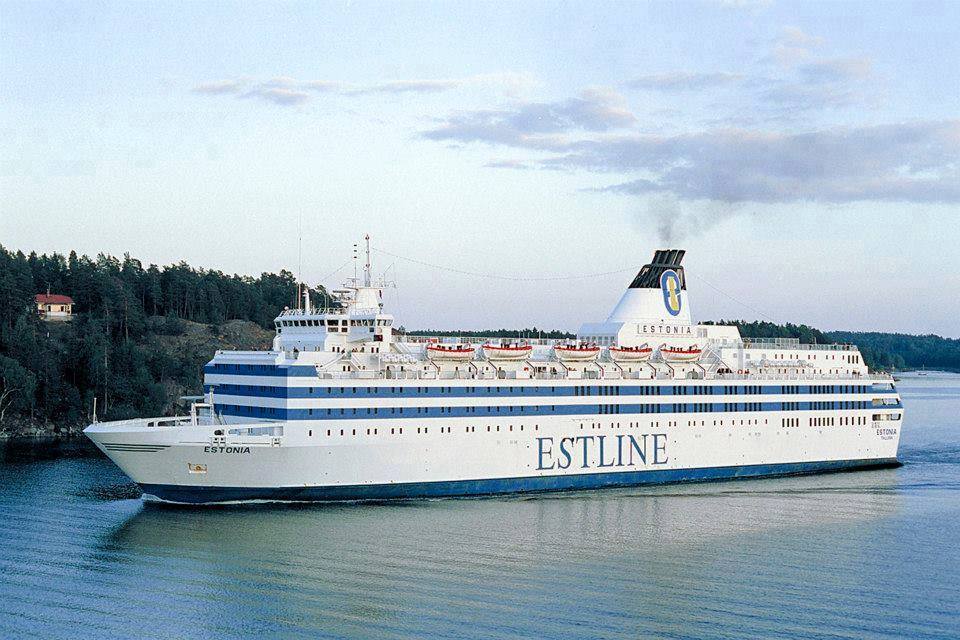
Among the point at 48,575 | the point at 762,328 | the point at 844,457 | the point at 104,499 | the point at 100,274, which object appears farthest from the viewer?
the point at 762,328

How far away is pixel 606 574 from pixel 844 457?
927 inches

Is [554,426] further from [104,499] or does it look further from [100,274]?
[100,274]

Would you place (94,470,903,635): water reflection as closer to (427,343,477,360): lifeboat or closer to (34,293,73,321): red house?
(427,343,477,360): lifeboat

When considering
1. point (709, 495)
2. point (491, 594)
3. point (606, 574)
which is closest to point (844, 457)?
point (709, 495)

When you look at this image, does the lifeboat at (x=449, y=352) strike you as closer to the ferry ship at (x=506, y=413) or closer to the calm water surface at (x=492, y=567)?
the ferry ship at (x=506, y=413)

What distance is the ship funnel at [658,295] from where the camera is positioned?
155 feet

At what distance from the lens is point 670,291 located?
158 ft

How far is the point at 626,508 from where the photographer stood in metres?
38.2

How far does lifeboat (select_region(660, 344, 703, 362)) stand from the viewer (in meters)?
44.6

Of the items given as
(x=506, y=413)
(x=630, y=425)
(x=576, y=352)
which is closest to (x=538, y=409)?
(x=506, y=413)

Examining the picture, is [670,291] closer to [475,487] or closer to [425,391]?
[475,487]

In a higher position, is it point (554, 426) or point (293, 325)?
point (293, 325)

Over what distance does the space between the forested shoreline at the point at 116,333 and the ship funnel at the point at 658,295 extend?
492cm

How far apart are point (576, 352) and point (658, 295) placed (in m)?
7.18
